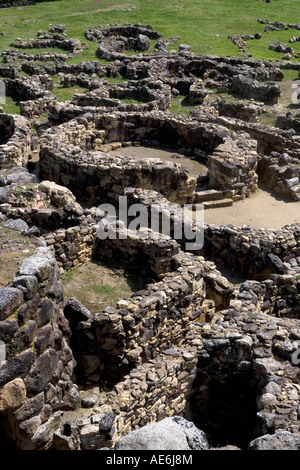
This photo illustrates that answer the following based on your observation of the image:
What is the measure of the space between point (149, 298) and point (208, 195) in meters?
10.4

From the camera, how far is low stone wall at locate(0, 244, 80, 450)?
10508 mm

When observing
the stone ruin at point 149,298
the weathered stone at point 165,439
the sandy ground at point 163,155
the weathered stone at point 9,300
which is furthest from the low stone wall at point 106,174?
the weathered stone at point 165,439

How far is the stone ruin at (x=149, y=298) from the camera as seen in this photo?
1094 centimetres

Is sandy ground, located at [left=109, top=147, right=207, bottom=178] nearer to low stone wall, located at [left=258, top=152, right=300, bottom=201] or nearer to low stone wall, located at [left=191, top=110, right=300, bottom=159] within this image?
low stone wall, located at [left=258, top=152, right=300, bottom=201]

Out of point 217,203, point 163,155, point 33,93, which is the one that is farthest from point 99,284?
point 33,93

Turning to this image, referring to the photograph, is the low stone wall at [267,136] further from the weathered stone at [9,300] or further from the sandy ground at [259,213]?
the weathered stone at [9,300]

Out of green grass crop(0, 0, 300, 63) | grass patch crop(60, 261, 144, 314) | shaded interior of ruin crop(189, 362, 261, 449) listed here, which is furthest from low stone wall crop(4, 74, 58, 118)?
shaded interior of ruin crop(189, 362, 261, 449)

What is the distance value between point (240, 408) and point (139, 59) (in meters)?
35.7

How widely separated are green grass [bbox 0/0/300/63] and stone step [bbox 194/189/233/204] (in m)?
25.5

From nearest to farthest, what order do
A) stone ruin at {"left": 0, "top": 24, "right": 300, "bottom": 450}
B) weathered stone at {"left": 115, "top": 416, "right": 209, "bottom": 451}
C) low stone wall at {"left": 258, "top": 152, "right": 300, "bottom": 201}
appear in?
1. weathered stone at {"left": 115, "top": 416, "right": 209, "bottom": 451}
2. stone ruin at {"left": 0, "top": 24, "right": 300, "bottom": 450}
3. low stone wall at {"left": 258, "top": 152, "right": 300, "bottom": 201}

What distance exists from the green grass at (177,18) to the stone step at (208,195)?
2551 cm

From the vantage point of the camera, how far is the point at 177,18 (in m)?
59.5

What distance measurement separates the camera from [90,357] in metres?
13.6
